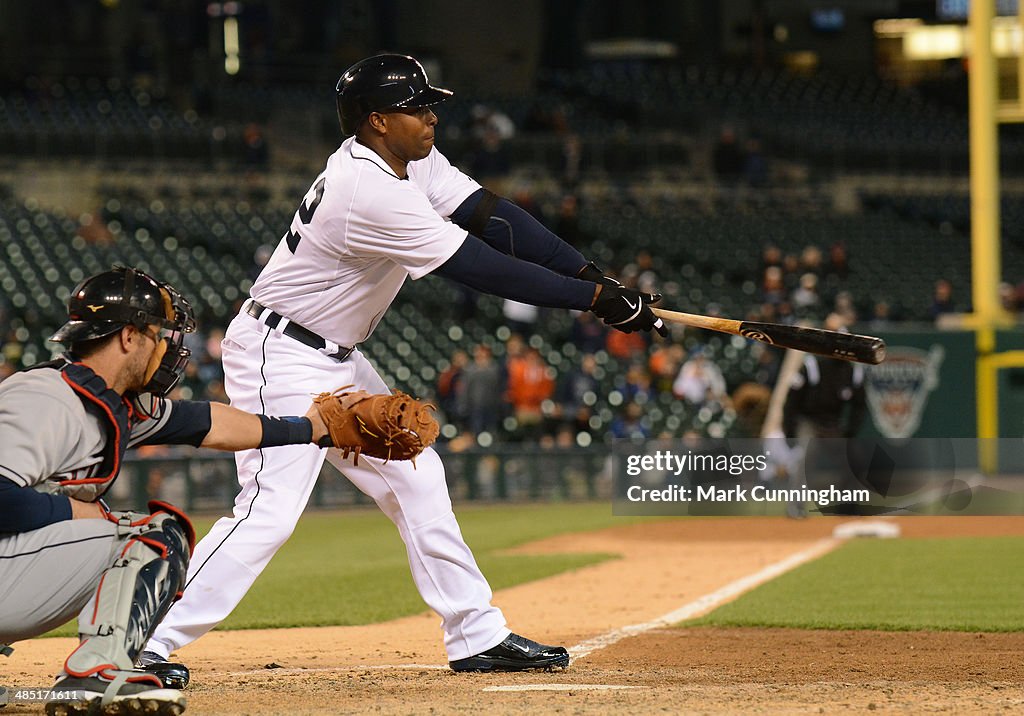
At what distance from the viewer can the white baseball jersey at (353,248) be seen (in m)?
4.48

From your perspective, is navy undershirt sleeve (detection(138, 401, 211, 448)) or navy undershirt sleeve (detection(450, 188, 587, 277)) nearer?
navy undershirt sleeve (detection(138, 401, 211, 448))

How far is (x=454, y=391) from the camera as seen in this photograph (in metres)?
15.1

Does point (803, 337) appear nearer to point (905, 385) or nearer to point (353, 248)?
point (353, 248)

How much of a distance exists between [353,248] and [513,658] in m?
1.44

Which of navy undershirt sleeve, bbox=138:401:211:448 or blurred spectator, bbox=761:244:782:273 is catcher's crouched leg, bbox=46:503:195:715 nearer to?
navy undershirt sleeve, bbox=138:401:211:448

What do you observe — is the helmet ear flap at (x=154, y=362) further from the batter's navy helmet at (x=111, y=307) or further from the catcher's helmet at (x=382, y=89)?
the catcher's helmet at (x=382, y=89)

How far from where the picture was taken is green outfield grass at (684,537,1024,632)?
632 cm

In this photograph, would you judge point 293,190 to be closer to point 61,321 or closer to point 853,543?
point 61,321

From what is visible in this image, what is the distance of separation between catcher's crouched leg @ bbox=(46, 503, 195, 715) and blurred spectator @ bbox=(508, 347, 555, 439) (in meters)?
11.4

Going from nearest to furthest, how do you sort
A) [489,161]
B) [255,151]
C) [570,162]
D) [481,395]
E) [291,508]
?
[291,508] → [481,395] → [489,161] → [255,151] → [570,162]

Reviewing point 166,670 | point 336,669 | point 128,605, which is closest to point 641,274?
point 336,669

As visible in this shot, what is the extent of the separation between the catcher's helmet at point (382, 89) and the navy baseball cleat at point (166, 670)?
1.78m

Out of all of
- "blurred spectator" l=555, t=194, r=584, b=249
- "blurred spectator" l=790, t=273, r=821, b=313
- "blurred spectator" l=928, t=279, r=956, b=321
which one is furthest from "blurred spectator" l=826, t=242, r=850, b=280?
"blurred spectator" l=555, t=194, r=584, b=249

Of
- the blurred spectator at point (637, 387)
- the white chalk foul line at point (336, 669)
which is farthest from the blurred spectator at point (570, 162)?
the white chalk foul line at point (336, 669)
